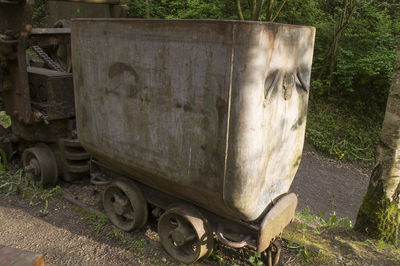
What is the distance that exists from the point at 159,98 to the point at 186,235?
1.24 metres

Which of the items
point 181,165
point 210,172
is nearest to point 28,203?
point 181,165

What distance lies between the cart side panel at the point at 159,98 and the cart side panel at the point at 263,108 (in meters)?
0.10

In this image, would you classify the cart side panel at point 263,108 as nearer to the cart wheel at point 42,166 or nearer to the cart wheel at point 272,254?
the cart wheel at point 272,254

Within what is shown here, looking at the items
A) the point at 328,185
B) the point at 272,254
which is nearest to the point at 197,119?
the point at 272,254

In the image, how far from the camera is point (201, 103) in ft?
8.61

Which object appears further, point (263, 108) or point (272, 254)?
point (272, 254)

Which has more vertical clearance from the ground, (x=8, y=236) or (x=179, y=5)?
(x=179, y=5)

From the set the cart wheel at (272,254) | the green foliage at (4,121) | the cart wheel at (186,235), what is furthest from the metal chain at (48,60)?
the cart wheel at (272,254)

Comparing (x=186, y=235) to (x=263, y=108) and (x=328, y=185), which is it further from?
(x=328, y=185)

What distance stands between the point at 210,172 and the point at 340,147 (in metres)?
7.54

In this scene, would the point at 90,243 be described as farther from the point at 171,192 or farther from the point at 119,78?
the point at 119,78

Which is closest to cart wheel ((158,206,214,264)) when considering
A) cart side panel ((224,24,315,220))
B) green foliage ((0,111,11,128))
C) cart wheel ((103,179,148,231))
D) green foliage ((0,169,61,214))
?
cart wheel ((103,179,148,231))

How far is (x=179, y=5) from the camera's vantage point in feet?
37.8

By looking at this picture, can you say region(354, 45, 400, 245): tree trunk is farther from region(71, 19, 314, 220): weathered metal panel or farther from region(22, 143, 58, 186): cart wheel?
region(22, 143, 58, 186): cart wheel
